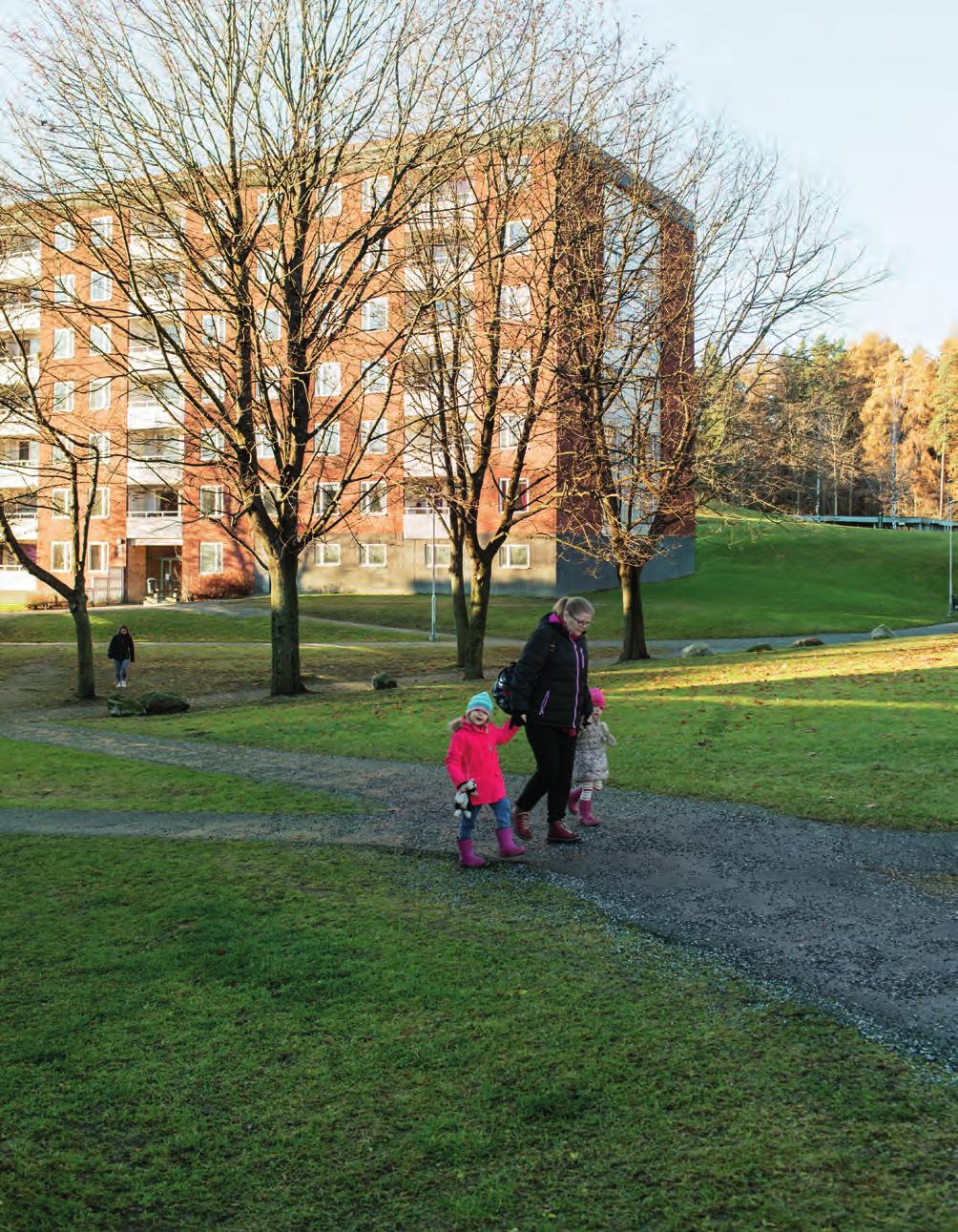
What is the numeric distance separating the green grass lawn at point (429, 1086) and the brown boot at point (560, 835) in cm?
205

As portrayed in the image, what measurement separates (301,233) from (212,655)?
665 inches

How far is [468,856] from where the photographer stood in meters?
8.95

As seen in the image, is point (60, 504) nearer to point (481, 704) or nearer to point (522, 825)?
point (522, 825)

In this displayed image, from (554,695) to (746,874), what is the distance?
83.6 inches

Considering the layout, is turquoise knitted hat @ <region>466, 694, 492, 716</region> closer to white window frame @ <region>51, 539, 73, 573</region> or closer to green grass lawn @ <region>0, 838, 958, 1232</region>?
green grass lawn @ <region>0, 838, 958, 1232</region>

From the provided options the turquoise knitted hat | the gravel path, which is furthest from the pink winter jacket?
the gravel path

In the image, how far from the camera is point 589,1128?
462cm

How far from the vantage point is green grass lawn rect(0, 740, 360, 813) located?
12.0 meters

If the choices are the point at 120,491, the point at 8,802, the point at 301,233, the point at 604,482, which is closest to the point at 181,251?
the point at 301,233

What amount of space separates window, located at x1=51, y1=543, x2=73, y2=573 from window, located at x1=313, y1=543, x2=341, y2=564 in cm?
1485

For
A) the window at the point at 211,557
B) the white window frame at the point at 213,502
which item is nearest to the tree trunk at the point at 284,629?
the white window frame at the point at 213,502

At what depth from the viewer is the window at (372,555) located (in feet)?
194

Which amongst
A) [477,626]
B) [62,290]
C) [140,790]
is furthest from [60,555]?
[140,790]

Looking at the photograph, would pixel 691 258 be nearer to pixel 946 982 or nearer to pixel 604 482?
pixel 604 482
